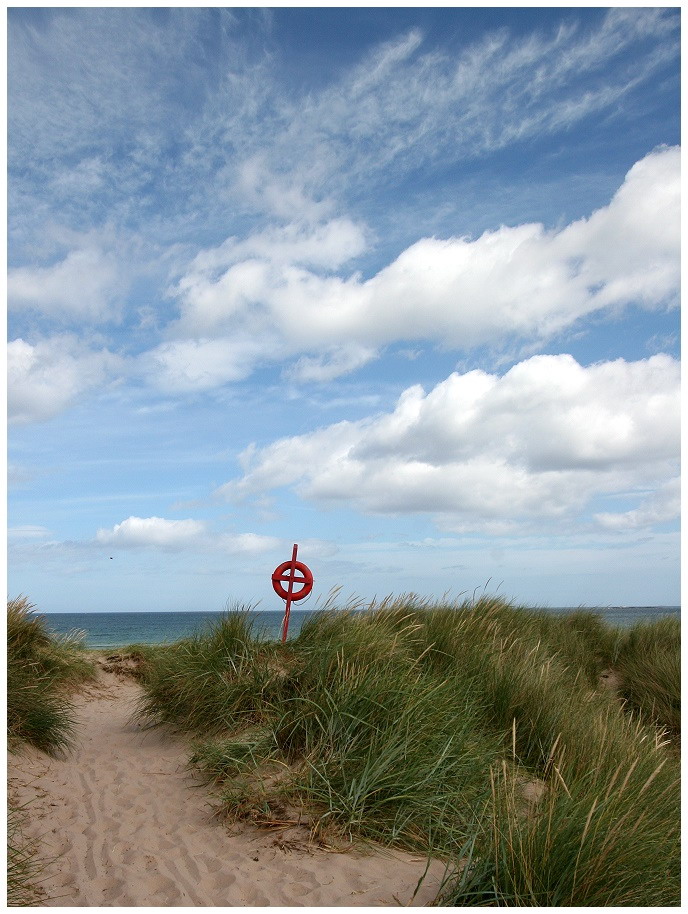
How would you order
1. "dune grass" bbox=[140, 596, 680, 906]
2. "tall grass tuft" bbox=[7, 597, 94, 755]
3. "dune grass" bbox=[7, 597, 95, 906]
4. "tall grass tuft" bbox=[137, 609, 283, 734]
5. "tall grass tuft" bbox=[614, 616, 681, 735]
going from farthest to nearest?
"tall grass tuft" bbox=[614, 616, 681, 735] → "tall grass tuft" bbox=[7, 597, 94, 755] → "tall grass tuft" bbox=[137, 609, 283, 734] → "dune grass" bbox=[7, 597, 95, 906] → "dune grass" bbox=[140, 596, 680, 906]

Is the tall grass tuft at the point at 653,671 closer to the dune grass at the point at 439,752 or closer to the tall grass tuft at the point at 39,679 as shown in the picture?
the dune grass at the point at 439,752

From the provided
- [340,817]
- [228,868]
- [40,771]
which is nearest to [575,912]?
[340,817]

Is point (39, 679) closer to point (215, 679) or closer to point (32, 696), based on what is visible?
point (32, 696)

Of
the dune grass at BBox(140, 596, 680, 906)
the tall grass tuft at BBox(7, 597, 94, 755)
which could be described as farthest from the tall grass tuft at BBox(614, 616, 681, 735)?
the tall grass tuft at BBox(7, 597, 94, 755)

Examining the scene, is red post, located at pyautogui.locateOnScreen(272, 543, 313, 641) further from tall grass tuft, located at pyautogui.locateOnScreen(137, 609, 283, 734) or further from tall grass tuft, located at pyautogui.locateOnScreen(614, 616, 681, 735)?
tall grass tuft, located at pyautogui.locateOnScreen(614, 616, 681, 735)

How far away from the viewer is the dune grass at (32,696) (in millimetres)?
4723

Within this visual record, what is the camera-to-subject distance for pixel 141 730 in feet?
27.1

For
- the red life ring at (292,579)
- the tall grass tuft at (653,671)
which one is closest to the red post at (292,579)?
the red life ring at (292,579)

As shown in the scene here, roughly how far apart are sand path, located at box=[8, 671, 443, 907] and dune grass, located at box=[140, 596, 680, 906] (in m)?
0.26

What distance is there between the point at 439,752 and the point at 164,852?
2268 mm

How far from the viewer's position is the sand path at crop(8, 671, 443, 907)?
4.31m

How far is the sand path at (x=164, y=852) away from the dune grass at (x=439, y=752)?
26 centimetres

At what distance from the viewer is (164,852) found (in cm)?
510

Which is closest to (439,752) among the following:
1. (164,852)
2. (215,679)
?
(164,852)
